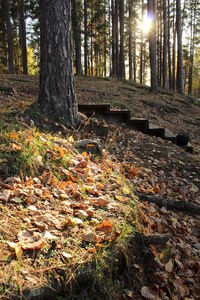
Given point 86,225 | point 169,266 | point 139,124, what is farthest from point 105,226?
point 139,124

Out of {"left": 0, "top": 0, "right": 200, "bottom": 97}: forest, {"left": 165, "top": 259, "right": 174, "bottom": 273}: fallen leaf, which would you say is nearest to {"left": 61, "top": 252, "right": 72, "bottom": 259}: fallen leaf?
{"left": 165, "top": 259, "right": 174, "bottom": 273}: fallen leaf

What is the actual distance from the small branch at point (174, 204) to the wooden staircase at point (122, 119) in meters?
3.23

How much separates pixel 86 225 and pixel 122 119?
485cm

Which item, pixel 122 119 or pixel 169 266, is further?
pixel 122 119

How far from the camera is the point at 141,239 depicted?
2465 mm

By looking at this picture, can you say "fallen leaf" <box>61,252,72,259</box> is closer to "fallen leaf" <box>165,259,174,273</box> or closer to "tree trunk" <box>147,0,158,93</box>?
"fallen leaf" <box>165,259,174,273</box>

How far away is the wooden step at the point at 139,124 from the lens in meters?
6.85

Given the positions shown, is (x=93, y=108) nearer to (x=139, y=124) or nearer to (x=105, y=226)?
(x=139, y=124)

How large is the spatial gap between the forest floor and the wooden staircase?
223 centimetres

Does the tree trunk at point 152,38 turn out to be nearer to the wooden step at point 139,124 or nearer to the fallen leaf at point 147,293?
the wooden step at point 139,124

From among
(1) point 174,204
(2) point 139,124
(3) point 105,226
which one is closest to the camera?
(3) point 105,226

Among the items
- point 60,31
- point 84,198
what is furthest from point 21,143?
point 60,31

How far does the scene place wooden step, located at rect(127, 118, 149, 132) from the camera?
6.85m

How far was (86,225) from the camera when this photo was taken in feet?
7.77
